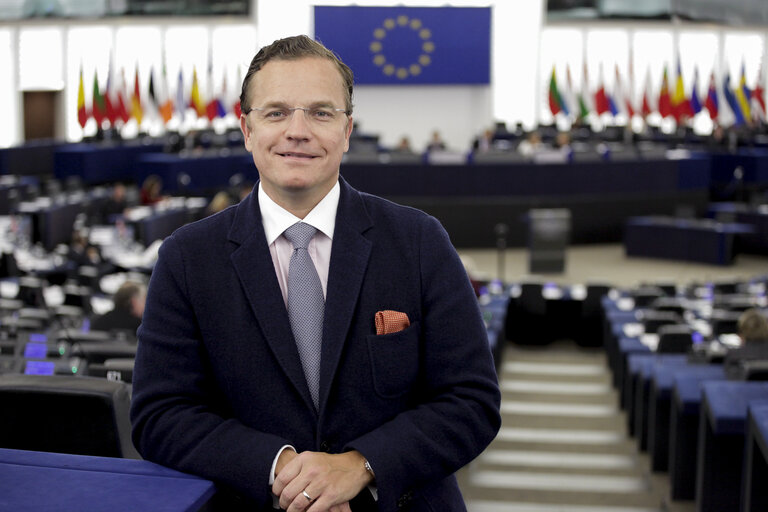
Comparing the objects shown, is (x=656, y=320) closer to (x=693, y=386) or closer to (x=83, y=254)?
(x=693, y=386)

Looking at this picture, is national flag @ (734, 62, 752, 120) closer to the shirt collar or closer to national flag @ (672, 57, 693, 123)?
national flag @ (672, 57, 693, 123)

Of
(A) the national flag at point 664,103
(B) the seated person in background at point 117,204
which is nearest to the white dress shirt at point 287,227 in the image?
(B) the seated person in background at point 117,204

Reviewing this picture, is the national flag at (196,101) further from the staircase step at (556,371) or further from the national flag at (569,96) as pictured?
the staircase step at (556,371)

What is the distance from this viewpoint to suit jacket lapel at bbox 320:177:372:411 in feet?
6.69

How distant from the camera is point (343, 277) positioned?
2088mm

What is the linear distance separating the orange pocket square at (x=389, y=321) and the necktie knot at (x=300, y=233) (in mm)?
215

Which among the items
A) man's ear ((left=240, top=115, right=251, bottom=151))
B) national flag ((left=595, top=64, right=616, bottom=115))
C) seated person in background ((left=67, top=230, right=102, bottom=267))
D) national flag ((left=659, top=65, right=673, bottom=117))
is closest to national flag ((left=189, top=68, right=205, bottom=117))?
national flag ((left=595, top=64, right=616, bottom=115))

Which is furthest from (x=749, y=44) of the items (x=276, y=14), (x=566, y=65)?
(x=276, y=14)

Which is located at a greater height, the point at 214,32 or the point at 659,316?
the point at 214,32

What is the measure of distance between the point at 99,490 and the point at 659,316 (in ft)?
29.9

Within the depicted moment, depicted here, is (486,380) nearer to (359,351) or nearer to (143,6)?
(359,351)

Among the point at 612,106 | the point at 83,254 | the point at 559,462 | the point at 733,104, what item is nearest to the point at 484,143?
the point at 612,106

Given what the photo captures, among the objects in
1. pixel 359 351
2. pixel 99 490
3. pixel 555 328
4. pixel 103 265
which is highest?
pixel 359 351

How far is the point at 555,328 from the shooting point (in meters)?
12.8
